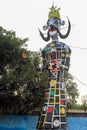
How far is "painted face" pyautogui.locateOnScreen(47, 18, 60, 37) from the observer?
1464cm

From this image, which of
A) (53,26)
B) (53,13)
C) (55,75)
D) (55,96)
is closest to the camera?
(55,96)

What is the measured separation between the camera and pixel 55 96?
14031 mm

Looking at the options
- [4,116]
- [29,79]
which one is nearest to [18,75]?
[29,79]

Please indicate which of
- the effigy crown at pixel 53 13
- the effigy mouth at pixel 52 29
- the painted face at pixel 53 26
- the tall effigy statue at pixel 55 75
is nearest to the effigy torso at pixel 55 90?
the tall effigy statue at pixel 55 75

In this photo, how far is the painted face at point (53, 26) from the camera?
14.6 metres

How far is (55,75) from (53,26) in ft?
7.74

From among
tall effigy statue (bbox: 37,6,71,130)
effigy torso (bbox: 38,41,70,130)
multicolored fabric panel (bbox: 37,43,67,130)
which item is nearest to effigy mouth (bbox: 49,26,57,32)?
tall effigy statue (bbox: 37,6,71,130)

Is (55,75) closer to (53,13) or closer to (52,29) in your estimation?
(52,29)

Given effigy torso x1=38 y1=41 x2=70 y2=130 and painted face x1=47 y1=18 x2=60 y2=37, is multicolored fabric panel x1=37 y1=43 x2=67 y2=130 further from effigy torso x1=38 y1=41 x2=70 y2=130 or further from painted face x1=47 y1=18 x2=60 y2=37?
painted face x1=47 y1=18 x2=60 y2=37

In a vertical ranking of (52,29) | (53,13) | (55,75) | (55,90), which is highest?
(53,13)

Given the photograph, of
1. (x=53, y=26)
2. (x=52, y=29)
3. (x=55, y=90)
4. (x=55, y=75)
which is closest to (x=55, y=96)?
(x=55, y=90)

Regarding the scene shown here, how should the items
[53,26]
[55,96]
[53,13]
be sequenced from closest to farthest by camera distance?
[55,96], [53,26], [53,13]

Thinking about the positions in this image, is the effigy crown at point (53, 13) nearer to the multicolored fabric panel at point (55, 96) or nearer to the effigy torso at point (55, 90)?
the effigy torso at point (55, 90)

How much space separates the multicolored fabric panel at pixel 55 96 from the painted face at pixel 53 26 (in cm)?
73
